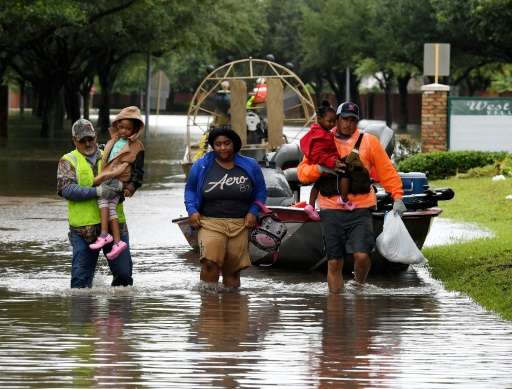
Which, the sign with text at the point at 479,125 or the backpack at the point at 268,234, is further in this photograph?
the sign with text at the point at 479,125

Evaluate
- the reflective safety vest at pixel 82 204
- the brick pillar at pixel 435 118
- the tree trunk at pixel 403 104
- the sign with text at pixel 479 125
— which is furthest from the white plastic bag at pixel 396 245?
the tree trunk at pixel 403 104

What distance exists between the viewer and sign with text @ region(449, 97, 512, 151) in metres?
29.2

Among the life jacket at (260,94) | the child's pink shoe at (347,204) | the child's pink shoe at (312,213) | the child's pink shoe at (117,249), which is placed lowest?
the child's pink shoe at (117,249)

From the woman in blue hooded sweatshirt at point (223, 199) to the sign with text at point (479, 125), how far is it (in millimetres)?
→ 17956

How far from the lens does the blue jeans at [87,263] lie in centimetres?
1156

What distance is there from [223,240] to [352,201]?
3.68 feet

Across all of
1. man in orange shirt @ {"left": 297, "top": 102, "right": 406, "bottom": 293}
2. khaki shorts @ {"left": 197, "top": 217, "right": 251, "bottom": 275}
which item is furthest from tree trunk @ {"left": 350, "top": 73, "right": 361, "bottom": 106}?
khaki shorts @ {"left": 197, "top": 217, "right": 251, "bottom": 275}

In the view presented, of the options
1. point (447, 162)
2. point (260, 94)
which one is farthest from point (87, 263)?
point (447, 162)

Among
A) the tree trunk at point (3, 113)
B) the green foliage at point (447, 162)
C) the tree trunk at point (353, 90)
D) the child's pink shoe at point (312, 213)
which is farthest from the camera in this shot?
the tree trunk at point (353, 90)

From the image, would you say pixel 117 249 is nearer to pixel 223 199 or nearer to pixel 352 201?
pixel 223 199

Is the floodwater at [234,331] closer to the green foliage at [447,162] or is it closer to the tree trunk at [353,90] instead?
the green foliage at [447,162]

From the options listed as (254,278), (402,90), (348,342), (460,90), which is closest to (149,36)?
(402,90)

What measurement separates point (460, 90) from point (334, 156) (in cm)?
7186

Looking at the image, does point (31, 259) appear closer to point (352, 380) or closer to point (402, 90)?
point (352, 380)
